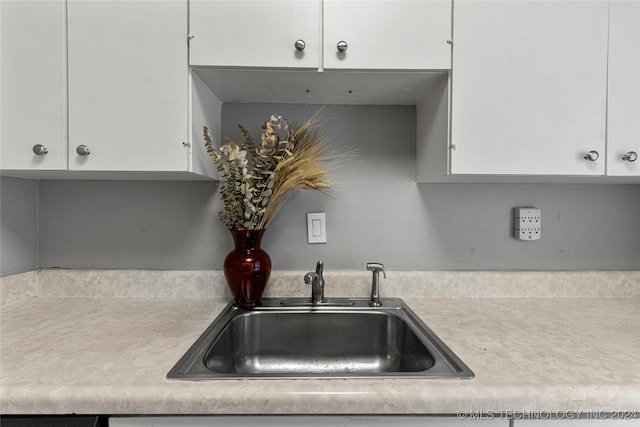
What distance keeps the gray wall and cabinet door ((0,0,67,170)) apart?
0.31 metres

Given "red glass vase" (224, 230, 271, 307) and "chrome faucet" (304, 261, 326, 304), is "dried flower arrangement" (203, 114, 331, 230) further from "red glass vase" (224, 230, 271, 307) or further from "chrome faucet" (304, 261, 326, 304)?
"chrome faucet" (304, 261, 326, 304)

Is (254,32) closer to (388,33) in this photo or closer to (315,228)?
(388,33)

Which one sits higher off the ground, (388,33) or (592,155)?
(388,33)

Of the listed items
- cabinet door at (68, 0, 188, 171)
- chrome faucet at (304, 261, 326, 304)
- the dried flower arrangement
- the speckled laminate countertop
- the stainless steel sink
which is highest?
cabinet door at (68, 0, 188, 171)

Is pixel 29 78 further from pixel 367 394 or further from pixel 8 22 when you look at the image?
pixel 367 394

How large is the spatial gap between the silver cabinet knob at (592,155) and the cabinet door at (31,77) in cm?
156

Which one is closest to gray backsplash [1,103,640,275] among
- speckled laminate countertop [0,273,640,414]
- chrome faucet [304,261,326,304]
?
chrome faucet [304,261,326,304]

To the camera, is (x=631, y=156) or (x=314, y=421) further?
(x=631, y=156)

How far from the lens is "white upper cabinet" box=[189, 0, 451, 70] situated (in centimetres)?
97

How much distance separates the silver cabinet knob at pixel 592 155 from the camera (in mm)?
999

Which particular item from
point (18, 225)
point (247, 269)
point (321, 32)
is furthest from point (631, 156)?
point (18, 225)

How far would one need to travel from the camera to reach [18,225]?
123cm

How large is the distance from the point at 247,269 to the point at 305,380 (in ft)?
1.65

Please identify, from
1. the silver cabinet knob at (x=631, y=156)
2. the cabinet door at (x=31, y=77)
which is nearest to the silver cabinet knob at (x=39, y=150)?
the cabinet door at (x=31, y=77)
